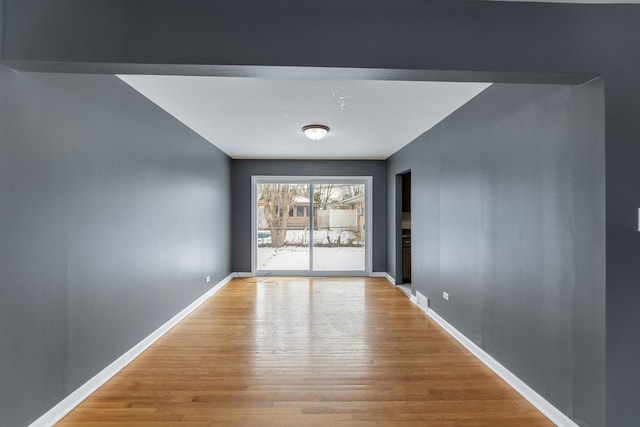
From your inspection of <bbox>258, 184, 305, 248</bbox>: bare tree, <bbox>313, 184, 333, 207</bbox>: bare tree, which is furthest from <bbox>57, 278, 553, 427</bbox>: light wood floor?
<bbox>313, 184, 333, 207</bbox>: bare tree

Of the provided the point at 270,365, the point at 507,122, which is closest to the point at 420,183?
the point at 507,122

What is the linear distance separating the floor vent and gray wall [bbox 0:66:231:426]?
3194 millimetres

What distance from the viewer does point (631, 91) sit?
5.56 ft

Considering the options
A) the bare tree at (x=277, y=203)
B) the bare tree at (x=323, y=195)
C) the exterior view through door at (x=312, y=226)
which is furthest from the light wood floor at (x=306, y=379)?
the bare tree at (x=323, y=195)

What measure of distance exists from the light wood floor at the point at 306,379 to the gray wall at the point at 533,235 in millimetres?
364

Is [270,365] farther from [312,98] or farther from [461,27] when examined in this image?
[461,27]

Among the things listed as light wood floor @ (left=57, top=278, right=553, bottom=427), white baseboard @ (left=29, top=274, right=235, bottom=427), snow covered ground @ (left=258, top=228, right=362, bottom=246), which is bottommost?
light wood floor @ (left=57, top=278, right=553, bottom=427)

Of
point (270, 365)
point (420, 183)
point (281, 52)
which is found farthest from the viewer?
point (420, 183)

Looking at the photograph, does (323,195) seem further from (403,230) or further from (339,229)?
(403,230)

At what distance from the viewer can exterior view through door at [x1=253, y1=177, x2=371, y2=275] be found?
642 centimetres

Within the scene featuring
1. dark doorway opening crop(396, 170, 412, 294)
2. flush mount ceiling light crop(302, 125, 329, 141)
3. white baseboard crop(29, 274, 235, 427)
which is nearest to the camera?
white baseboard crop(29, 274, 235, 427)

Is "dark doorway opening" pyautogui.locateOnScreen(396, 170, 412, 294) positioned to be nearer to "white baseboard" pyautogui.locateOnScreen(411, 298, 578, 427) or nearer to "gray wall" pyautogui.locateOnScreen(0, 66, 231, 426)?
"white baseboard" pyautogui.locateOnScreen(411, 298, 578, 427)

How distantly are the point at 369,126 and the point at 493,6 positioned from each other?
2.28 metres

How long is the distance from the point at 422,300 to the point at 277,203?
3435 millimetres
